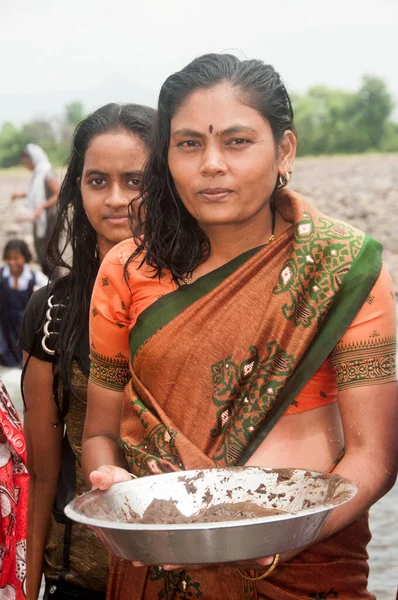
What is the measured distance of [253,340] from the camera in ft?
7.73

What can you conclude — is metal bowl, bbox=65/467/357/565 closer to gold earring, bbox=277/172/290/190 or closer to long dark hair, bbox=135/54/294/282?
long dark hair, bbox=135/54/294/282

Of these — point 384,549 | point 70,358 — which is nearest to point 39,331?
point 70,358

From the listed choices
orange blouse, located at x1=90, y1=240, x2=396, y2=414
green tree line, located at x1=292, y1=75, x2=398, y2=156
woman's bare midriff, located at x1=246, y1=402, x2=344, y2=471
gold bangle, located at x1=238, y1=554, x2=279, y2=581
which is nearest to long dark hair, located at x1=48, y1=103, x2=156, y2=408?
orange blouse, located at x1=90, y1=240, x2=396, y2=414

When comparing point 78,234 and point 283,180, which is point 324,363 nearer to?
point 283,180

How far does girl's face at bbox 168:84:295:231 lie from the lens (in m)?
2.36

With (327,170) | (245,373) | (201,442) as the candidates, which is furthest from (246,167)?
(327,170)

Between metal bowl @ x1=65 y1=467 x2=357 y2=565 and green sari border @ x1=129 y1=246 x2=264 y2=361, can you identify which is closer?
metal bowl @ x1=65 y1=467 x2=357 y2=565

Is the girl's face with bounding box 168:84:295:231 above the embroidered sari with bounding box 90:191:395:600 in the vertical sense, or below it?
above

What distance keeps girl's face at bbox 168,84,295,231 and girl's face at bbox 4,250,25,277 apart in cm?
659

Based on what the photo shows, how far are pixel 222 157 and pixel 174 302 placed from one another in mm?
372

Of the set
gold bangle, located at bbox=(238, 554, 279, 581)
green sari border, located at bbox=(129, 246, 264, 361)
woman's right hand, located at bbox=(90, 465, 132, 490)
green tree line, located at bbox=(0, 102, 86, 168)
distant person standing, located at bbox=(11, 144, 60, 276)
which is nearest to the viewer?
gold bangle, located at bbox=(238, 554, 279, 581)

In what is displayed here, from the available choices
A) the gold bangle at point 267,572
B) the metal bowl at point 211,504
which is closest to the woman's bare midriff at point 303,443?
→ the metal bowl at point 211,504

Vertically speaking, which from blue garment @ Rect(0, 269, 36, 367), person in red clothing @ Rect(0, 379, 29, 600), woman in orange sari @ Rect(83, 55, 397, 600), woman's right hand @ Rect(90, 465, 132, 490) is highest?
woman in orange sari @ Rect(83, 55, 397, 600)

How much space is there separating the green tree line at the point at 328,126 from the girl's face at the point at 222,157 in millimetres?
13751
